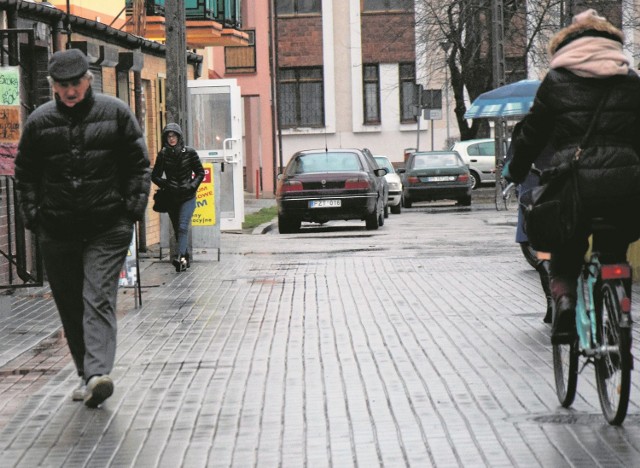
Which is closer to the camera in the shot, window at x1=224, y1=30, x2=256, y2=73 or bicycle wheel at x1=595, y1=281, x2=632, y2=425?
bicycle wheel at x1=595, y1=281, x2=632, y2=425

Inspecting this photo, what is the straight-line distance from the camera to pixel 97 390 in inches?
316

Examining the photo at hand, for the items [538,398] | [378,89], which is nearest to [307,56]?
[378,89]

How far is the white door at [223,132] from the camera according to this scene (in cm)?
2808

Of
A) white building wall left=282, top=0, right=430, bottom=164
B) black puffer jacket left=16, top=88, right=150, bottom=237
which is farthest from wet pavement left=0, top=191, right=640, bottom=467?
white building wall left=282, top=0, right=430, bottom=164

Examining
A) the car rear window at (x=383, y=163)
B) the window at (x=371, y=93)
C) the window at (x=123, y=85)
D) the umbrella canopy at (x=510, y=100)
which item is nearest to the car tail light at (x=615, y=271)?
the window at (x=123, y=85)

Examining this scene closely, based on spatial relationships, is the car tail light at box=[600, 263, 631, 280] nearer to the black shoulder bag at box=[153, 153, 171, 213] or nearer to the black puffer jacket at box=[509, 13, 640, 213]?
the black puffer jacket at box=[509, 13, 640, 213]

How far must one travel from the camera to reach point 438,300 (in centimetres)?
1387

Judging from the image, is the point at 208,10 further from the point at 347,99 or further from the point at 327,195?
the point at 347,99

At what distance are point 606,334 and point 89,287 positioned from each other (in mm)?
2758

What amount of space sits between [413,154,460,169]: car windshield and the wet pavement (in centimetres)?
2250

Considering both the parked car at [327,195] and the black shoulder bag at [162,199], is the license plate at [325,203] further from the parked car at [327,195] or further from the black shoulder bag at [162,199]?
the black shoulder bag at [162,199]

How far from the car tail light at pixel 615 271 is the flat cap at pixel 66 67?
292 centimetres

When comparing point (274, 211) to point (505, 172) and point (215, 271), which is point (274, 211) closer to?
point (215, 271)

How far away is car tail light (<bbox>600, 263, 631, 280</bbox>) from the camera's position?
276 inches
